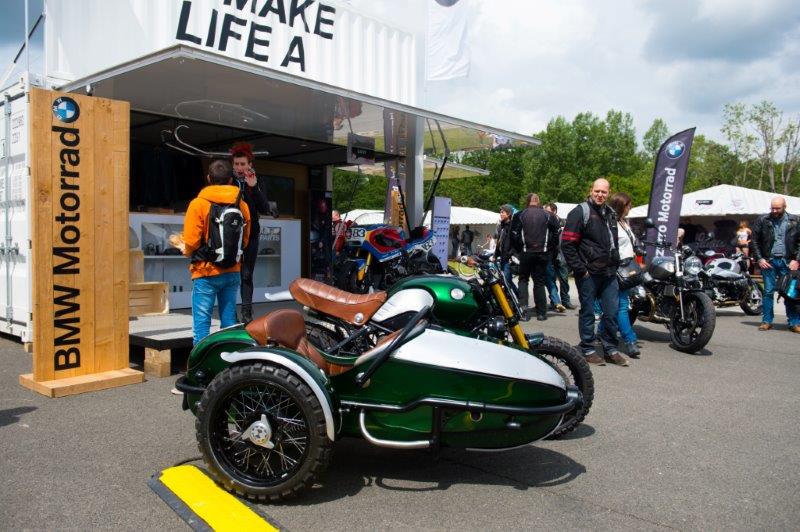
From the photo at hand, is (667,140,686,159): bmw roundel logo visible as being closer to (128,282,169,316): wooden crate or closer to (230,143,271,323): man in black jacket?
(230,143,271,323): man in black jacket

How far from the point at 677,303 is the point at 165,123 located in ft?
23.6

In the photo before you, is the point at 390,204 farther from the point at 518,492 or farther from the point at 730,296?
the point at 518,492

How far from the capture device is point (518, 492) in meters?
3.26

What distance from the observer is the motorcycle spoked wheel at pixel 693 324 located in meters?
6.87

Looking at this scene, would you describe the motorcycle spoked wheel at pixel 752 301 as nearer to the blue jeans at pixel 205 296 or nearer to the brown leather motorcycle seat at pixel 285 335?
the blue jeans at pixel 205 296

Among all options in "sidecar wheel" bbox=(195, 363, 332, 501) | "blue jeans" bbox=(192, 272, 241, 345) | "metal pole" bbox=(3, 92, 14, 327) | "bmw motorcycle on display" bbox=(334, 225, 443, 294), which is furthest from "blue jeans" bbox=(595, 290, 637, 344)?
"metal pole" bbox=(3, 92, 14, 327)

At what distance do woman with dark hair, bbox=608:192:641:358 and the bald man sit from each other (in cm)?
299

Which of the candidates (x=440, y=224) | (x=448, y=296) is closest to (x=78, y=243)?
(x=448, y=296)

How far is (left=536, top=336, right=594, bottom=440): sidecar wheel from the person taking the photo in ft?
13.2

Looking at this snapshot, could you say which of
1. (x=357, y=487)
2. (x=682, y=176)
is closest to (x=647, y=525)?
(x=357, y=487)

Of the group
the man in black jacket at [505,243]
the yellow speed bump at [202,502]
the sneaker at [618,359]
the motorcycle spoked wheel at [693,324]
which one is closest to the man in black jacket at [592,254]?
the sneaker at [618,359]

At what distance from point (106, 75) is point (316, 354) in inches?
146

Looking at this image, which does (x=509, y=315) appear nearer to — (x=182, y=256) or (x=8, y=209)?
(x=8, y=209)

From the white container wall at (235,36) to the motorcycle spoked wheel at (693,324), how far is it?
468cm
